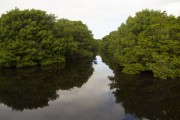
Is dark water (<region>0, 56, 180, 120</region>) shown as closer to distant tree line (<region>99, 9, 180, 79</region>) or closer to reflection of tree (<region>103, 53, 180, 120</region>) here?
reflection of tree (<region>103, 53, 180, 120</region>)

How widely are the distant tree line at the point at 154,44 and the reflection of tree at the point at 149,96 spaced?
5.92ft

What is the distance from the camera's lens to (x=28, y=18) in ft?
184

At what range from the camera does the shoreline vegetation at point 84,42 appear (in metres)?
34.7

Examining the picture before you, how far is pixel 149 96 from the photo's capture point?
83.5 ft

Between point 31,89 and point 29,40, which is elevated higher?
point 29,40

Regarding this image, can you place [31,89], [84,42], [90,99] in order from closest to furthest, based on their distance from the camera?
[90,99], [31,89], [84,42]

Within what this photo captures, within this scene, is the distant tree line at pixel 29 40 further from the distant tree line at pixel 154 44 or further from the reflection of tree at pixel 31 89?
the distant tree line at pixel 154 44

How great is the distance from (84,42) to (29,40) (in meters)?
25.6

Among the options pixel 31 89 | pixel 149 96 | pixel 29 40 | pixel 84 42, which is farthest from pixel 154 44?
pixel 84 42

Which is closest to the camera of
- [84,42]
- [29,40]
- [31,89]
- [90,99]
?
[90,99]

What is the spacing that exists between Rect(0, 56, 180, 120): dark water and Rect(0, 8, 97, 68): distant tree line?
16649 mm

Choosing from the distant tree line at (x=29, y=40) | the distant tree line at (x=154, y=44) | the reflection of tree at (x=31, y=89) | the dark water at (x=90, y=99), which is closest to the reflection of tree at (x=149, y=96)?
the dark water at (x=90, y=99)

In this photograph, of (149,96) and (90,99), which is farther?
(90,99)

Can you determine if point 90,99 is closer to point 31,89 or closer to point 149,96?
point 149,96
